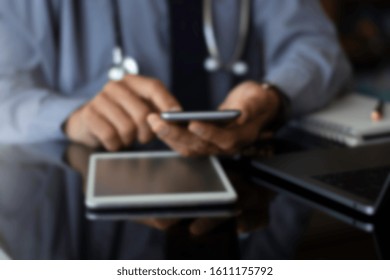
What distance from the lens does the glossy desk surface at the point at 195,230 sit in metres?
0.37

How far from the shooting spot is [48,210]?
47 cm

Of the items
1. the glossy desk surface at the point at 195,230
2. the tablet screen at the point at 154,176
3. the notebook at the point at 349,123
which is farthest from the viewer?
the notebook at the point at 349,123

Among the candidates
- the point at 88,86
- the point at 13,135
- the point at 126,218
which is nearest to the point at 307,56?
the point at 88,86

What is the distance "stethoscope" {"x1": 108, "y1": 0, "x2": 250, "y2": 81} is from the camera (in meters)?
0.90

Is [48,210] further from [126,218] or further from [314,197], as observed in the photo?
[314,197]

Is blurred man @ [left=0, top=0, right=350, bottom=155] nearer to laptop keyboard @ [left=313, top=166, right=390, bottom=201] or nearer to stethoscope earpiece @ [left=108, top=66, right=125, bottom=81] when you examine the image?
stethoscope earpiece @ [left=108, top=66, right=125, bottom=81]

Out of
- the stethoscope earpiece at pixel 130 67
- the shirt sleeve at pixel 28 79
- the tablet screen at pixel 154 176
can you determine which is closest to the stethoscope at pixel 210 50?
the stethoscope earpiece at pixel 130 67

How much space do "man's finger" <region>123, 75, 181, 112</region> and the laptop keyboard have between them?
0.24 metres

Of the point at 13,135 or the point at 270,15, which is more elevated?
the point at 270,15

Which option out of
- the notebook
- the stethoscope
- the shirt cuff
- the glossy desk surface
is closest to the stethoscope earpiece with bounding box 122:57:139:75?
the stethoscope

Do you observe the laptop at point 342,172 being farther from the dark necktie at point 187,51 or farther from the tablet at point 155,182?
the dark necktie at point 187,51

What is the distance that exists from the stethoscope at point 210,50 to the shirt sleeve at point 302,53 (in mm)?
47

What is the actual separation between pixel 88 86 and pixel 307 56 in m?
0.41
